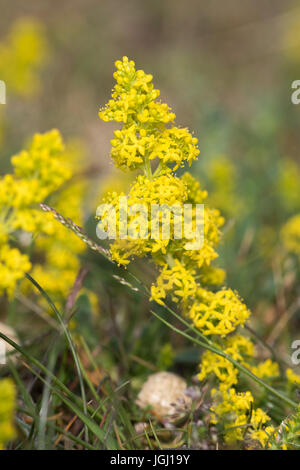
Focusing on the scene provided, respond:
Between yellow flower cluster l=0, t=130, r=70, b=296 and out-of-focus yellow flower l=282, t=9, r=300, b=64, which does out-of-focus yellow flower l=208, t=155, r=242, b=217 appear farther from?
out-of-focus yellow flower l=282, t=9, r=300, b=64

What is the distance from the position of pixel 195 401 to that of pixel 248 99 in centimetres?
475

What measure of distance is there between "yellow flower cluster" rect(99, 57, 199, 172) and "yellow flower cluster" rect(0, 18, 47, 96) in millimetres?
3959

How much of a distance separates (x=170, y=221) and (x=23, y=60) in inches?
172

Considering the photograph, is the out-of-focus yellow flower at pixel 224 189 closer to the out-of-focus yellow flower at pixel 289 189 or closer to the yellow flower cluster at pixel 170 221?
the out-of-focus yellow flower at pixel 289 189

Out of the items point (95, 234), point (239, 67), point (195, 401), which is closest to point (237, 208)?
point (95, 234)

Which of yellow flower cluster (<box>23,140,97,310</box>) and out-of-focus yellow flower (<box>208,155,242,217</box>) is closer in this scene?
yellow flower cluster (<box>23,140,97,310</box>)

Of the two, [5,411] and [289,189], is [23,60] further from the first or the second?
[5,411]

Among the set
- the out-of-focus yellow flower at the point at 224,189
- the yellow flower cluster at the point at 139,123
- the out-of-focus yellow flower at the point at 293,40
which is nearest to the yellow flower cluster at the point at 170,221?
the yellow flower cluster at the point at 139,123

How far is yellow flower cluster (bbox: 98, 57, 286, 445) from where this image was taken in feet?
5.25

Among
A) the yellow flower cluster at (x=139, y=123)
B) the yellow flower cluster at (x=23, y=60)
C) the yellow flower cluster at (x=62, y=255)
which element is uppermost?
the yellow flower cluster at (x=23, y=60)

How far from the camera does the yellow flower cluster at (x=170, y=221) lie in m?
1.60

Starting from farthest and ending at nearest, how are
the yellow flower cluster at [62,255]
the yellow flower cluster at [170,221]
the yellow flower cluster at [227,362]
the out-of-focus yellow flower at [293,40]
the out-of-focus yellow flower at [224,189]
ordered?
the out-of-focus yellow flower at [293,40] → the out-of-focus yellow flower at [224,189] → the yellow flower cluster at [62,255] → the yellow flower cluster at [227,362] → the yellow flower cluster at [170,221]

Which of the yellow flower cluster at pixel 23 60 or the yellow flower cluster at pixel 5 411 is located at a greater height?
the yellow flower cluster at pixel 23 60

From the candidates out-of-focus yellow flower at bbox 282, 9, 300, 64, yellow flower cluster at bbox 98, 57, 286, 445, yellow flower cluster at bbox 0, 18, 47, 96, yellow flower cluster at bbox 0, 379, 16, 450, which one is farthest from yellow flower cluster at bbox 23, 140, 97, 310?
out-of-focus yellow flower at bbox 282, 9, 300, 64
